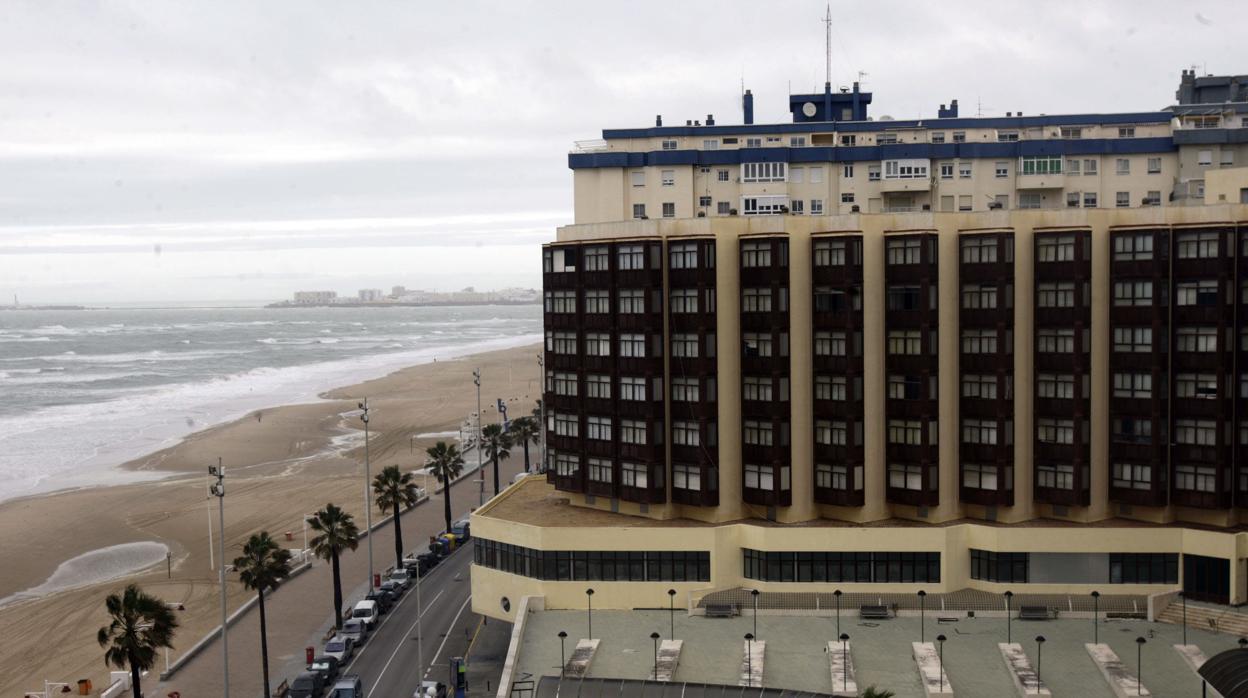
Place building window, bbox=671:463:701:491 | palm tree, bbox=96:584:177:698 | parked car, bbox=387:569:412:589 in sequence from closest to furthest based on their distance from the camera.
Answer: palm tree, bbox=96:584:177:698 → building window, bbox=671:463:701:491 → parked car, bbox=387:569:412:589

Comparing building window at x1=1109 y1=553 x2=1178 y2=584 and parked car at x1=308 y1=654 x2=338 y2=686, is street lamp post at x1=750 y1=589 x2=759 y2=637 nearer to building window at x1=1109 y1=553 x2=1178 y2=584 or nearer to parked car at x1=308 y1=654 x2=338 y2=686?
building window at x1=1109 y1=553 x2=1178 y2=584

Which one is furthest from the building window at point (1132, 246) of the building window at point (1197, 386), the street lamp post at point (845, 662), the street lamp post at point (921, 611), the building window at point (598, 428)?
the building window at point (598, 428)

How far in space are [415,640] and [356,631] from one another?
138 inches

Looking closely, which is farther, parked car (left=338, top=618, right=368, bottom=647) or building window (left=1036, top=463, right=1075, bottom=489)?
parked car (left=338, top=618, right=368, bottom=647)

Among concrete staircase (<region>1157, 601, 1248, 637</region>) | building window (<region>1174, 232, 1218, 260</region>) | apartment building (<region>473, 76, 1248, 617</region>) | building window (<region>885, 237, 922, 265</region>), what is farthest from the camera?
building window (<region>885, 237, 922, 265</region>)

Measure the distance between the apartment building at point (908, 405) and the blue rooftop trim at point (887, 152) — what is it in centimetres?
1345

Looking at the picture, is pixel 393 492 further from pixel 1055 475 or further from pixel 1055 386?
pixel 1055 386

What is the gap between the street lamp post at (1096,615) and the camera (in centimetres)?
5066

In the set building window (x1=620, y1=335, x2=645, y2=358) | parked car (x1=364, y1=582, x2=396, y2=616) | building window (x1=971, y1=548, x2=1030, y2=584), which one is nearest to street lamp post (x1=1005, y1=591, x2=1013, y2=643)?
building window (x1=971, y1=548, x2=1030, y2=584)

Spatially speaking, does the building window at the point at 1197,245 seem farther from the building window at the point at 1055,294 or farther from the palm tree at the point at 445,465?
the palm tree at the point at 445,465

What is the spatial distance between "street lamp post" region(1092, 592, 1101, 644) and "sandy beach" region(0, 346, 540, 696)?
50.6 metres

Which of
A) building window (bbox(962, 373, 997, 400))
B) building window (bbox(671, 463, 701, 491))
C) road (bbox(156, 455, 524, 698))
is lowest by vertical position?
road (bbox(156, 455, 524, 698))

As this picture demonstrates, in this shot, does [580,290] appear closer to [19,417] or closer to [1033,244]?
[1033,244]

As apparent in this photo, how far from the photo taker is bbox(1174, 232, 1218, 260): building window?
181 feet
